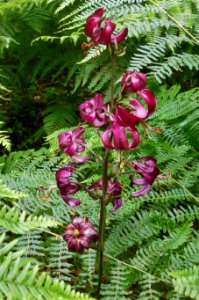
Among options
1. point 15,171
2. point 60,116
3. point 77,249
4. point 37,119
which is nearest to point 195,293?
point 77,249

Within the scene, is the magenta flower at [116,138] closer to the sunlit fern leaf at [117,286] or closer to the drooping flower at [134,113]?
the drooping flower at [134,113]

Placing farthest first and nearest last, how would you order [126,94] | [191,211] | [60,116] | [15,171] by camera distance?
[60,116]
[15,171]
[191,211]
[126,94]

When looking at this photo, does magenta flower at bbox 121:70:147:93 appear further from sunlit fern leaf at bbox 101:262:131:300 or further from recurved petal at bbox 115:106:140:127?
sunlit fern leaf at bbox 101:262:131:300

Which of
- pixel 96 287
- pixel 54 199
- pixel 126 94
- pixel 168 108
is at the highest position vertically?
pixel 126 94

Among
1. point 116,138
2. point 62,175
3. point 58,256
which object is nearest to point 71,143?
point 62,175

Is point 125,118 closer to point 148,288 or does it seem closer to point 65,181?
point 65,181

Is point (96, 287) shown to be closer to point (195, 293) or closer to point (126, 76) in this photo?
point (195, 293)

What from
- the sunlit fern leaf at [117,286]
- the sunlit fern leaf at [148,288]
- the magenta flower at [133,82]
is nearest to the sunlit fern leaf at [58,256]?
the sunlit fern leaf at [117,286]
